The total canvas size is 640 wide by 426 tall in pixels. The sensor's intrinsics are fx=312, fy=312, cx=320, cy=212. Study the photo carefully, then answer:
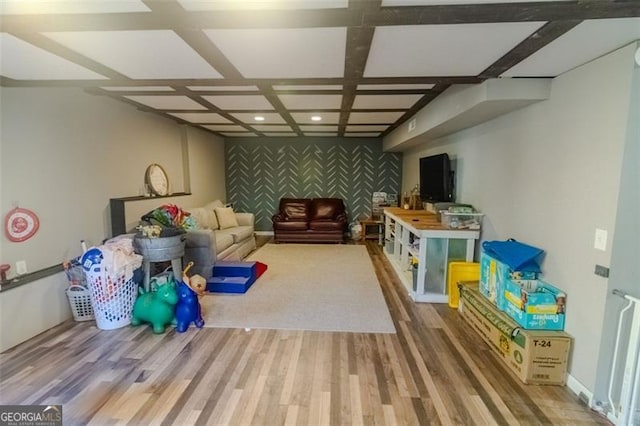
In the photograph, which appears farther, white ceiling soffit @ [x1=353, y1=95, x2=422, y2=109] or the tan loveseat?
the tan loveseat

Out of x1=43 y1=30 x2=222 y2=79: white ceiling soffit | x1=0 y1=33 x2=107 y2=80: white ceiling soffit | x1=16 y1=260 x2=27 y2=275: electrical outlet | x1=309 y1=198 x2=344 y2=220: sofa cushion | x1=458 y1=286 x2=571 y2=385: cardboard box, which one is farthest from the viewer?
x1=309 y1=198 x2=344 y2=220: sofa cushion

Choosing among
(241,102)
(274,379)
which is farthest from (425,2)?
(241,102)

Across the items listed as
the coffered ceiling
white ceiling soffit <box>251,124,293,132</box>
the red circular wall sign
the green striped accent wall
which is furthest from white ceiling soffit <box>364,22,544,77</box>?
the green striped accent wall

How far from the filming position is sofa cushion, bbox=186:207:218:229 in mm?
5042

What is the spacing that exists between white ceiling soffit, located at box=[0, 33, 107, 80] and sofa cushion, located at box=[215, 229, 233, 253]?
259 centimetres

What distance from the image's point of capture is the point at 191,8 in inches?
58.4

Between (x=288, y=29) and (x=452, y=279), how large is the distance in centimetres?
300

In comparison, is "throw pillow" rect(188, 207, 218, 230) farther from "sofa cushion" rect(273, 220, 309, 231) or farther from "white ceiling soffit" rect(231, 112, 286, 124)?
"white ceiling soffit" rect(231, 112, 286, 124)

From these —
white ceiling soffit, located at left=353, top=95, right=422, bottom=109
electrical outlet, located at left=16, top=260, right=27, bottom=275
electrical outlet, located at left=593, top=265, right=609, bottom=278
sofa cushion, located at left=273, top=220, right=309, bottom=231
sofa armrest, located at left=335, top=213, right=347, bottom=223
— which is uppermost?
white ceiling soffit, located at left=353, top=95, right=422, bottom=109

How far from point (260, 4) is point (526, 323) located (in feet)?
8.63

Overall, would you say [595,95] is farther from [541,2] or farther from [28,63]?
[28,63]

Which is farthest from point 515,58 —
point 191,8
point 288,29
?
point 191,8

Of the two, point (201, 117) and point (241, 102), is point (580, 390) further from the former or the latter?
point (201, 117)

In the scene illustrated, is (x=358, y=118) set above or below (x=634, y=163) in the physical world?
above
